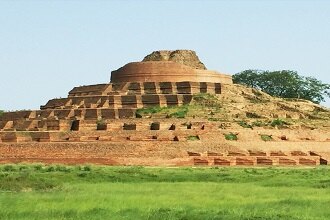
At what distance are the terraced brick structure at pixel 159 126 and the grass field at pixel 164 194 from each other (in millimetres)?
5723

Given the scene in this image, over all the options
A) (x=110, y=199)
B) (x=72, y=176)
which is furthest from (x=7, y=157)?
(x=110, y=199)

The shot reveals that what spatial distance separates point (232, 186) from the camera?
2525 centimetres

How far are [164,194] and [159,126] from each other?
19.2m

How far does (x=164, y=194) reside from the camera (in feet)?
73.1

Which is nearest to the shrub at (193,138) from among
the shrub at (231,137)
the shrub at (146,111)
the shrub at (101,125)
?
the shrub at (231,137)

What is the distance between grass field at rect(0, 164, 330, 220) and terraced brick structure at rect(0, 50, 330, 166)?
18.8 ft

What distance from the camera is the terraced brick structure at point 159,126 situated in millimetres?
37656

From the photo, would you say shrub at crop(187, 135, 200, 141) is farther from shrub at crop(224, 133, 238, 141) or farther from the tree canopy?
the tree canopy

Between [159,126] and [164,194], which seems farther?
[159,126]

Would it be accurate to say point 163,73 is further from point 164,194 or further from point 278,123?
point 164,194

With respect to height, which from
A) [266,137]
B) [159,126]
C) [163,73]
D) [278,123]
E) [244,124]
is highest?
[163,73]

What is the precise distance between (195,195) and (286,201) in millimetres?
2928

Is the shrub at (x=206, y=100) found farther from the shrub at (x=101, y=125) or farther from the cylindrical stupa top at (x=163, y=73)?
the shrub at (x=101, y=125)

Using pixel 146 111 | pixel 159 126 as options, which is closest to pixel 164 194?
pixel 159 126
